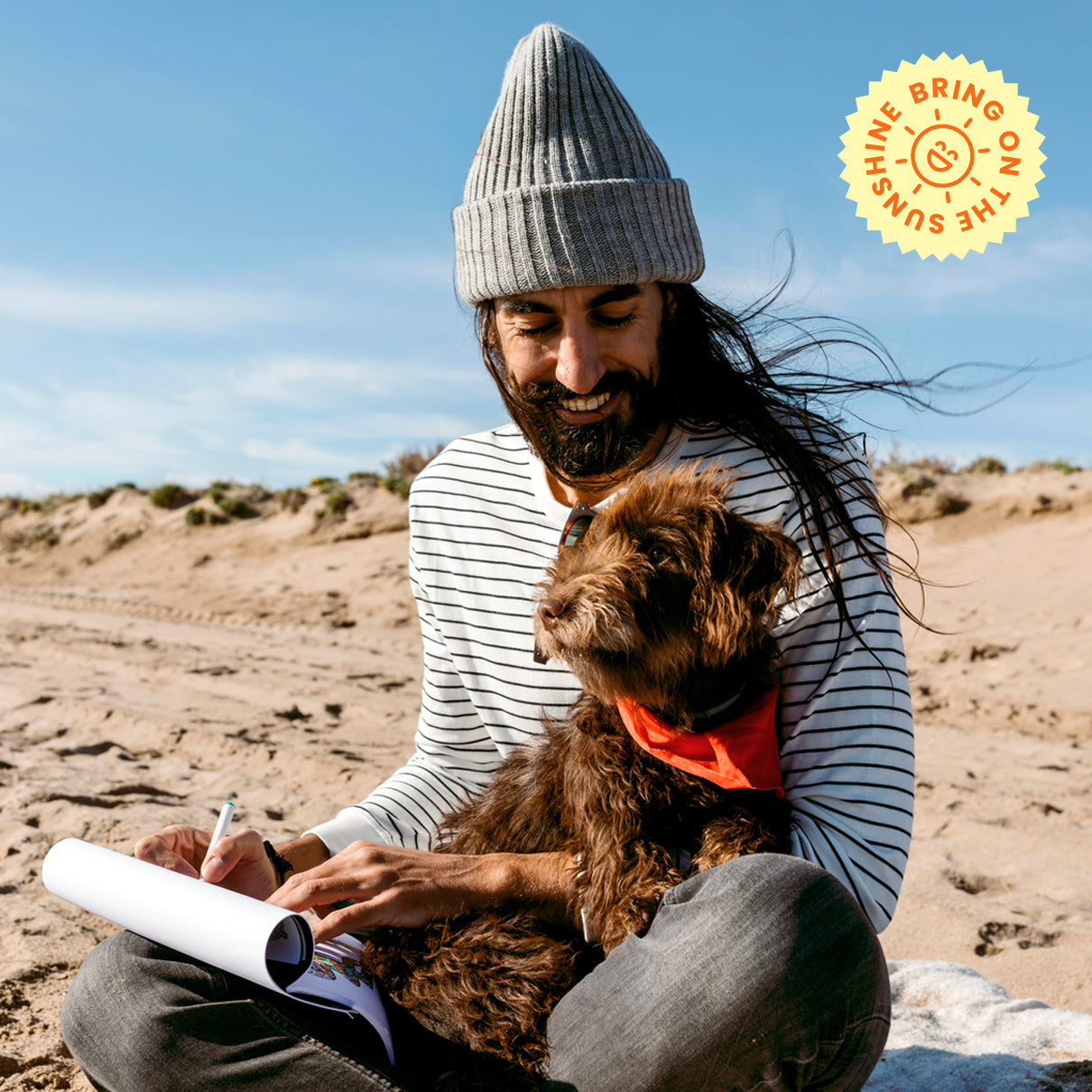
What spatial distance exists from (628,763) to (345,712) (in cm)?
548

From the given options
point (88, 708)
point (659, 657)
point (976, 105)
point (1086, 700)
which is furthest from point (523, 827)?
point (1086, 700)

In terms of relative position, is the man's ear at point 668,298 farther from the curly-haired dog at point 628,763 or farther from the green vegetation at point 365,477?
the green vegetation at point 365,477

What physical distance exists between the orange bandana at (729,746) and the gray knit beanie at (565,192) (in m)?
1.20

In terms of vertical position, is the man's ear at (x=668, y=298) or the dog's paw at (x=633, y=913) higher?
the man's ear at (x=668, y=298)

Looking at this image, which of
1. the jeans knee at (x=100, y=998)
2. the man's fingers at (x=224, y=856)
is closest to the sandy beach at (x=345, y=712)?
the jeans knee at (x=100, y=998)

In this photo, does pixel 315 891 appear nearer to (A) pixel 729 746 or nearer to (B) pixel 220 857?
(B) pixel 220 857

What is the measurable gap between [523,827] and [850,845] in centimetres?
81

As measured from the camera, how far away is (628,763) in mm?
2439

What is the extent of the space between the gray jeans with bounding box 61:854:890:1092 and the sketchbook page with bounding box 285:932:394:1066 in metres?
0.05

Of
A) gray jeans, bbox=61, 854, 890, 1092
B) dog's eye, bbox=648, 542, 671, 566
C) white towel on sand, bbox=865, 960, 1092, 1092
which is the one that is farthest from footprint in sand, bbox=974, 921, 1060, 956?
dog's eye, bbox=648, 542, 671, 566

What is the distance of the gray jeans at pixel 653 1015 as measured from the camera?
1.92 metres

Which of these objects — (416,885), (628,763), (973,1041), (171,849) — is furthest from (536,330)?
(973,1041)

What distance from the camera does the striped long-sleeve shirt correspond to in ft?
7.61

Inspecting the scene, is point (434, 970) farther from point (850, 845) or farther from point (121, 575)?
point (121, 575)
